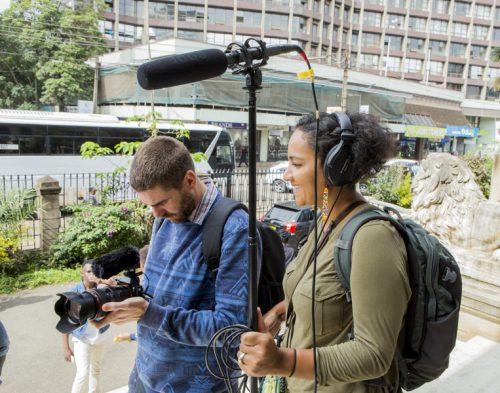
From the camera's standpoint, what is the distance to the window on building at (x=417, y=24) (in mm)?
54969

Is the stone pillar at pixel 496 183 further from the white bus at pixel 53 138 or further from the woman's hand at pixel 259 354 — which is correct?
the white bus at pixel 53 138

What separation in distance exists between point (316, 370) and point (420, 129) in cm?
4161

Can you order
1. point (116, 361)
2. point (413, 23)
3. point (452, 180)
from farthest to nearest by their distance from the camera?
1. point (413, 23)
2. point (452, 180)
3. point (116, 361)

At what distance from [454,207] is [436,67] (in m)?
58.0

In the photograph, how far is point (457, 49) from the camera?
56719 millimetres

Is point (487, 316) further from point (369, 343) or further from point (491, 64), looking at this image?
point (491, 64)

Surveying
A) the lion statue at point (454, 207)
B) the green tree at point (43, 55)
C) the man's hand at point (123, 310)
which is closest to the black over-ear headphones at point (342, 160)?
the man's hand at point (123, 310)

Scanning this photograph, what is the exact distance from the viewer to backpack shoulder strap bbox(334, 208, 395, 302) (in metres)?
1.29

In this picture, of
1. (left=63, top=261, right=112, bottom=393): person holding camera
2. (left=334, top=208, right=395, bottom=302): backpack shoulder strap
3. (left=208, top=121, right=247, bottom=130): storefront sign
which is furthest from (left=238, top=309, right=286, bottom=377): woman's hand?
(left=208, top=121, right=247, bottom=130): storefront sign

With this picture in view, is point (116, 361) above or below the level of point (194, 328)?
below

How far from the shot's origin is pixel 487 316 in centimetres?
409

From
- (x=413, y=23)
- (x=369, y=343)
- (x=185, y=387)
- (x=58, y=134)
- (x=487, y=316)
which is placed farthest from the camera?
(x=413, y=23)

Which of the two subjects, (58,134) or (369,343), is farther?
(58,134)

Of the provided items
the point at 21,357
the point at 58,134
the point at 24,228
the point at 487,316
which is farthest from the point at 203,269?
the point at 58,134
